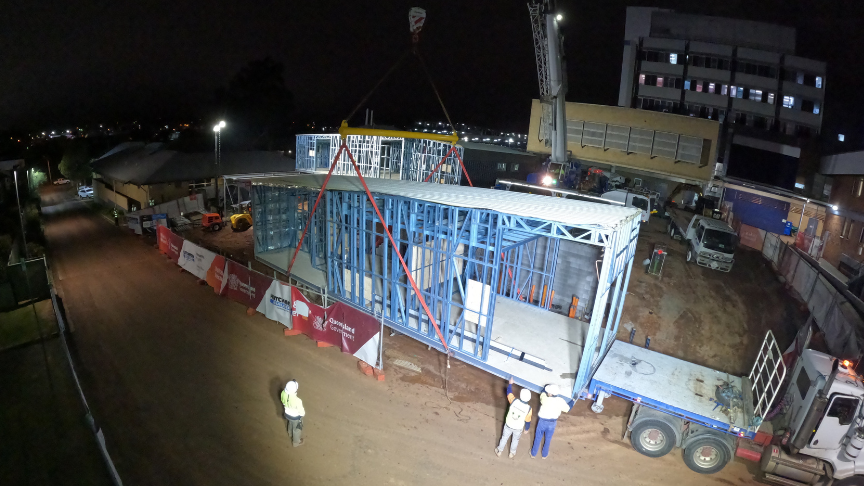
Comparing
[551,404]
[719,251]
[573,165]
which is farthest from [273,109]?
[551,404]

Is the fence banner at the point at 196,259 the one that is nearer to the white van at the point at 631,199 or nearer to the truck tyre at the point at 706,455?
the truck tyre at the point at 706,455

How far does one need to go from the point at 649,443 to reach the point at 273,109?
53.1m

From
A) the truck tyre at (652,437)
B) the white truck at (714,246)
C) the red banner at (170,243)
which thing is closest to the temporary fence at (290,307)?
the red banner at (170,243)

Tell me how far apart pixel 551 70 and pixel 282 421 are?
1032 inches

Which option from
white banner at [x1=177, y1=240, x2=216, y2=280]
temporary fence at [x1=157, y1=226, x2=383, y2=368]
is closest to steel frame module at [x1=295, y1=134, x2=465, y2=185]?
white banner at [x1=177, y1=240, x2=216, y2=280]

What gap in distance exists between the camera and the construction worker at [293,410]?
25.3ft

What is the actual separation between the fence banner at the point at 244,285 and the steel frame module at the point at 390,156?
11924 mm

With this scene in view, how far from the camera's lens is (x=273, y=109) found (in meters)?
51.4

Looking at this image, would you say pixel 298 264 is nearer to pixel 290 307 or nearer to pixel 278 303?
pixel 278 303

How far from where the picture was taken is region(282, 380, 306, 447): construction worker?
7.72 m

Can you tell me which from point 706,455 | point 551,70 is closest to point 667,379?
point 706,455

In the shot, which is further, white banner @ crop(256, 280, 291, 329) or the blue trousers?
white banner @ crop(256, 280, 291, 329)

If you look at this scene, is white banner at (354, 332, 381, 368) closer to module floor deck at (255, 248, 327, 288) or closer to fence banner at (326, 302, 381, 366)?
fence banner at (326, 302, 381, 366)

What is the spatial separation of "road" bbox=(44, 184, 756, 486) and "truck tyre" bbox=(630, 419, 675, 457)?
0.81 feet
